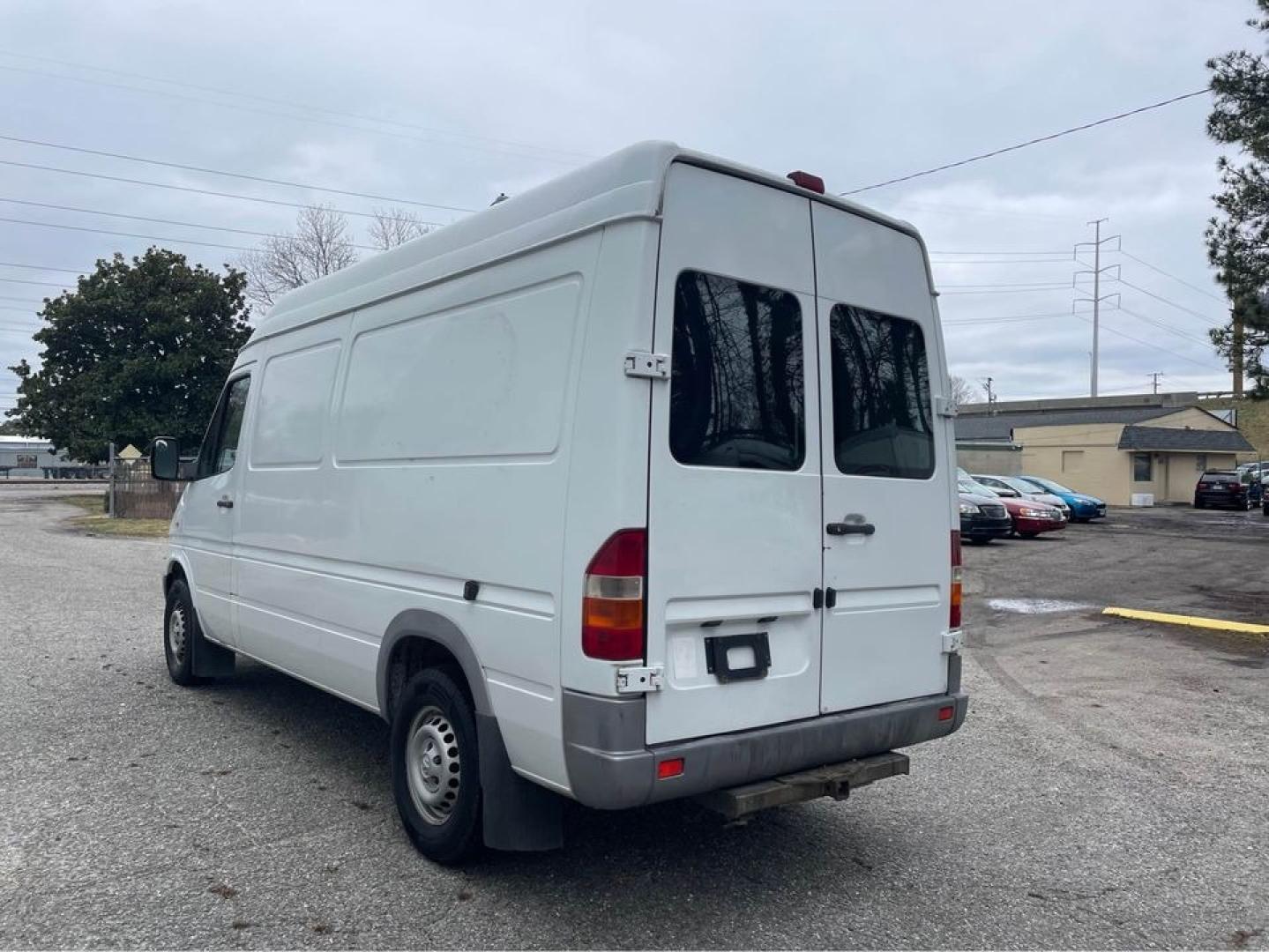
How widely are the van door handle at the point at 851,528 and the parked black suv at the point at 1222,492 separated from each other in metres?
39.1

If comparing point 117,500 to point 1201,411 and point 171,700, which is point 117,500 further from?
point 1201,411

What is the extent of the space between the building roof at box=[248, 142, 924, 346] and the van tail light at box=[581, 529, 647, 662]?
1181 millimetres

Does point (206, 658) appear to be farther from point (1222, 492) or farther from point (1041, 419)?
point (1041, 419)

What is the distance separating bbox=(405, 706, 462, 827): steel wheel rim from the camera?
4.03 meters

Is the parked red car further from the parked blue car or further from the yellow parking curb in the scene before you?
the yellow parking curb

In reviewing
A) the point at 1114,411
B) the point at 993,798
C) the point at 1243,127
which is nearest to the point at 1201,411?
the point at 1114,411

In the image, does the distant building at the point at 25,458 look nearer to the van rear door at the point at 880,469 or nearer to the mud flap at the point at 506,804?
the mud flap at the point at 506,804

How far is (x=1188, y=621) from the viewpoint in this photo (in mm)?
11031

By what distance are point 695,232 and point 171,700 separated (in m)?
5.23

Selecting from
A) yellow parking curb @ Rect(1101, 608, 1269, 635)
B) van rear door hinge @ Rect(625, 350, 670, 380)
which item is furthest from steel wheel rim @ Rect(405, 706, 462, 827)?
yellow parking curb @ Rect(1101, 608, 1269, 635)

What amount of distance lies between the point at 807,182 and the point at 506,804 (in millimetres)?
2739

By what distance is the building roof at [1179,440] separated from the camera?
133 feet

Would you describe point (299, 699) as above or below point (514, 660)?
below

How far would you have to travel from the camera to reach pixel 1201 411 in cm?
4722
